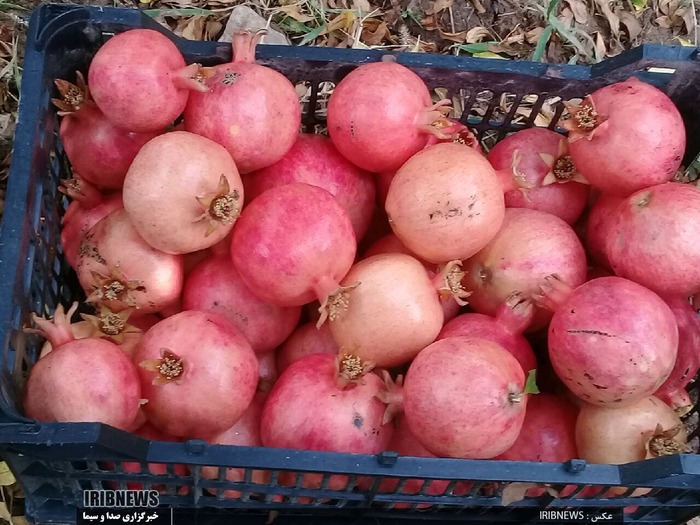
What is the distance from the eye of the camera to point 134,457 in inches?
51.4

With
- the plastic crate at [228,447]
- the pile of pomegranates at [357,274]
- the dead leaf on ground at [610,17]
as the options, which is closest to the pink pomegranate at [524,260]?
the pile of pomegranates at [357,274]

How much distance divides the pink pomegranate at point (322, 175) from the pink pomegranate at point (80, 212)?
13.5 inches

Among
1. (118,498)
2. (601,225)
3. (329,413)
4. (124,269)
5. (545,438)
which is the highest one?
(601,225)

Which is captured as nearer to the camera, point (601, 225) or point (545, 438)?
point (545, 438)

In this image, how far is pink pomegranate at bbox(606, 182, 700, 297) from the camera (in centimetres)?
154

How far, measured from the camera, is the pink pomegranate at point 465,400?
140 cm

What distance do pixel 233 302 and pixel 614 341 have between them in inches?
31.9

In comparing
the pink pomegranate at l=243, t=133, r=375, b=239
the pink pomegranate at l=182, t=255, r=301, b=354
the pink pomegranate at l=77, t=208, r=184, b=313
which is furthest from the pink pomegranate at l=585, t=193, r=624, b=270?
the pink pomegranate at l=77, t=208, r=184, b=313

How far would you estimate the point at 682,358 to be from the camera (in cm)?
166

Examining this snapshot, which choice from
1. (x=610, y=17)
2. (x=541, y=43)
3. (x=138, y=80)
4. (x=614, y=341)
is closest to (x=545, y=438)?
(x=614, y=341)

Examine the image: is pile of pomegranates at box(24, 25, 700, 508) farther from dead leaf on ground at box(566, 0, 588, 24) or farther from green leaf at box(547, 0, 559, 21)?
dead leaf on ground at box(566, 0, 588, 24)

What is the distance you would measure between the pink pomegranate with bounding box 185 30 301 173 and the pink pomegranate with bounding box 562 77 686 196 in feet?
2.16

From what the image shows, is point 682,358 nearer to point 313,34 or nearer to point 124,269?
point 124,269

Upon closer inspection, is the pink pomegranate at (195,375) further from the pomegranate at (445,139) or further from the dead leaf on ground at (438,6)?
the dead leaf on ground at (438,6)
